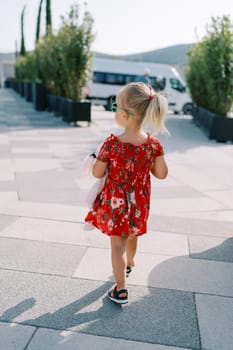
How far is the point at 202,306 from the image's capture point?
8.82ft

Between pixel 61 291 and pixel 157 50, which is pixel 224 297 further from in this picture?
pixel 157 50

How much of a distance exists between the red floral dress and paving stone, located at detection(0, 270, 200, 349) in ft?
1.65

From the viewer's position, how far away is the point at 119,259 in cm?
262

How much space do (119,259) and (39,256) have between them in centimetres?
100

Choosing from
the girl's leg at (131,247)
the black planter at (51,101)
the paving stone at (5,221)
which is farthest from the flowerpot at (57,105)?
the girl's leg at (131,247)

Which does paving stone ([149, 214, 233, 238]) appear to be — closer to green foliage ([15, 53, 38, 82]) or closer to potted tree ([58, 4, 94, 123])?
potted tree ([58, 4, 94, 123])

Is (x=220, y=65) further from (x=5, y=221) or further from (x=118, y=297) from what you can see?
(x=118, y=297)

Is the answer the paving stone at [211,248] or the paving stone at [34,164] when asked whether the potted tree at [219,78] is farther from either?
the paving stone at [211,248]

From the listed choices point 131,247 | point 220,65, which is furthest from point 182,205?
point 220,65

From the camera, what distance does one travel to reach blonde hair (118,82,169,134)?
2424mm

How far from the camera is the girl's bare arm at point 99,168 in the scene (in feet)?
8.53

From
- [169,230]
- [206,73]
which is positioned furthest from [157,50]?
[169,230]

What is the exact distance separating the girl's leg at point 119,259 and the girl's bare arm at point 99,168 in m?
0.44

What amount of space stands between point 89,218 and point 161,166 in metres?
0.63
